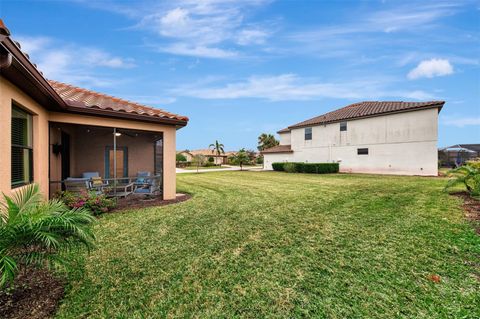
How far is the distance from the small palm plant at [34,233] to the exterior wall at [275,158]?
2537 centimetres

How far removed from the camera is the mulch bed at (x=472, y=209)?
5213mm

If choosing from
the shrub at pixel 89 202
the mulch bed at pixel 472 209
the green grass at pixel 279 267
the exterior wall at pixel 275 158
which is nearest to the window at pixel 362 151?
the exterior wall at pixel 275 158

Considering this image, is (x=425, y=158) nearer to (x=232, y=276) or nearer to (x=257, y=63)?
(x=257, y=63)

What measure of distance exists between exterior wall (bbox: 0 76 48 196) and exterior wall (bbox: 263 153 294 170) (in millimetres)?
23633

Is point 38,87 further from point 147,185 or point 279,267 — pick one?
point 279,267

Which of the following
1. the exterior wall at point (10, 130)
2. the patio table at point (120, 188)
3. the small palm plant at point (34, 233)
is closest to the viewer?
the small palm plant at point (34, 233)

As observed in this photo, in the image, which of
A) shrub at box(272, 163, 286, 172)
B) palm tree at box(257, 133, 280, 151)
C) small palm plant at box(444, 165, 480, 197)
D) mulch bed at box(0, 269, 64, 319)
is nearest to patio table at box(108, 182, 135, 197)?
mulch bed at box(0, 269, 64, 319)

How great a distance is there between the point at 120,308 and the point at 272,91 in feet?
93.7

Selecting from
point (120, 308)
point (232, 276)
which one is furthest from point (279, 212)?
point (120, 308)

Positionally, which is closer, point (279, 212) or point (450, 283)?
point (450, 283)

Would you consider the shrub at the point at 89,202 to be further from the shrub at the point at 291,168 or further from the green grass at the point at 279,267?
the shrub at the point at 291,168

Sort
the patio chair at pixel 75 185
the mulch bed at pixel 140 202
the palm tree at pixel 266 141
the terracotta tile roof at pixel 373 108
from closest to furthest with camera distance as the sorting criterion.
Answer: the patio chair at pixel 75 185 < the mulch bed at pixel 140 202 < the terracotta tile roof at pixel 373 108 < the palm tree at pixel 266 141

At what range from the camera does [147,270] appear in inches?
131

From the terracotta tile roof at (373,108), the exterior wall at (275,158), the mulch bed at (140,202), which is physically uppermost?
the terracotta tile roof at (373,108)
